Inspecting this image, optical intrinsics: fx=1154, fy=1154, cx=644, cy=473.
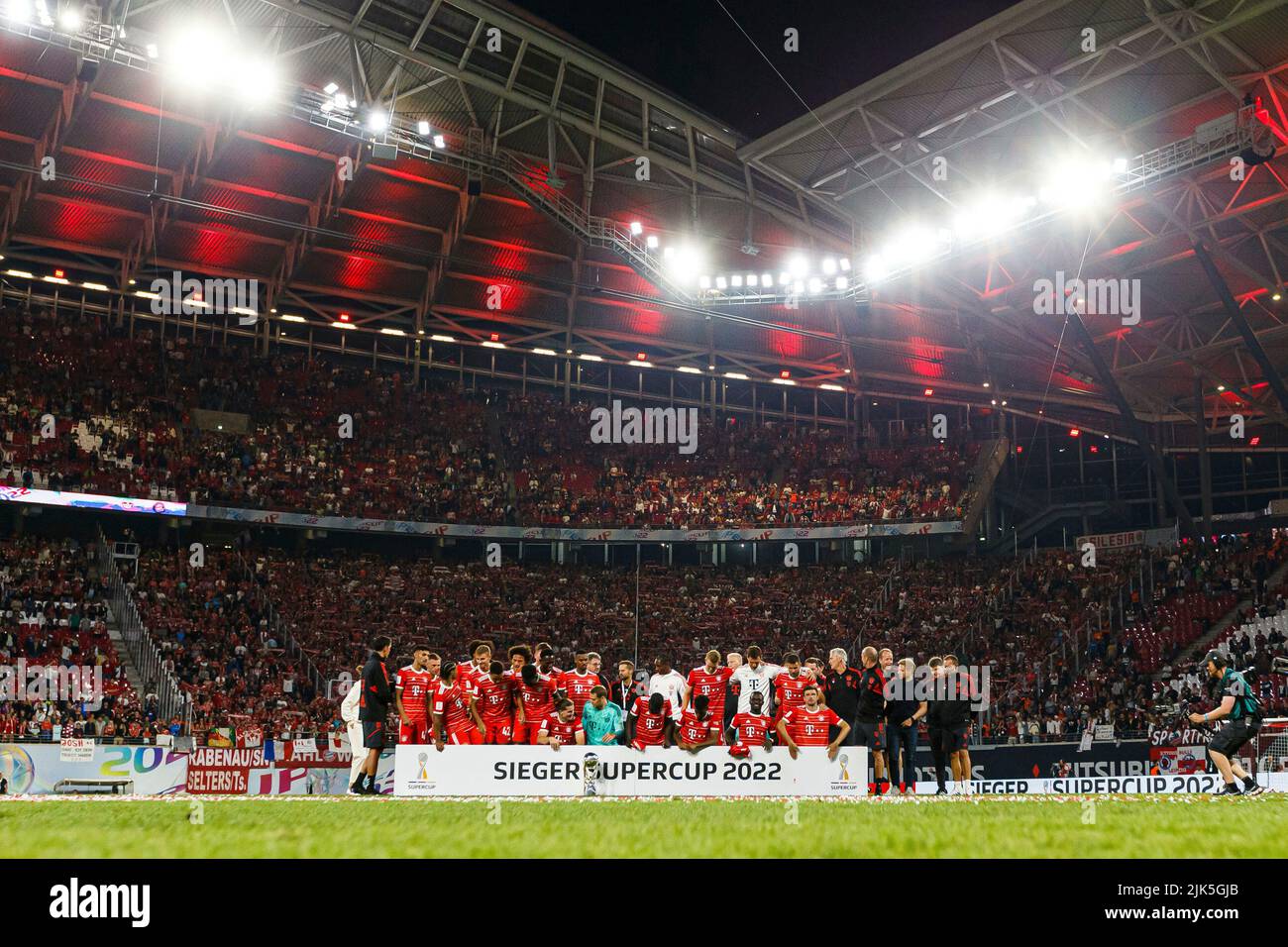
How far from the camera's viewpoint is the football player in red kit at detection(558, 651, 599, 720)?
55.1ft

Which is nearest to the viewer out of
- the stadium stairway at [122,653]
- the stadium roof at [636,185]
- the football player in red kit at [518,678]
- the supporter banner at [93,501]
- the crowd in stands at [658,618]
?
the football player in red kit at [518,678]

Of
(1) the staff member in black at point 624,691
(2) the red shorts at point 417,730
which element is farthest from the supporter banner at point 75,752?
(1) the staff member in black at point 624,691

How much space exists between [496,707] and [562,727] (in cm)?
103

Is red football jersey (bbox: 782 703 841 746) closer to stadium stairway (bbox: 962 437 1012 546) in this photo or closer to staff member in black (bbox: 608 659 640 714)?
staff member in black (bbox: 608 659 640 714)

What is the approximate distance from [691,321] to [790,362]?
16.4 feet

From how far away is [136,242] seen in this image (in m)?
42.9

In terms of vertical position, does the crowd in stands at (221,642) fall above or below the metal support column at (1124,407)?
below

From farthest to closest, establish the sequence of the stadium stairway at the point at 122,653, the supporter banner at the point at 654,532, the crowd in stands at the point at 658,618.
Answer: the supporter banner at the point at 654,532
the crowd in stands at the point at 658,618
the stadium stairway at the point at 122,653

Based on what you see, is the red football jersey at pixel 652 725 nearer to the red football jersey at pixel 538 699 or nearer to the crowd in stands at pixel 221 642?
the red football jersey at pixel 538 699

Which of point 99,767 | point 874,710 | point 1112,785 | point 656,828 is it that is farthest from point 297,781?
point 656,828

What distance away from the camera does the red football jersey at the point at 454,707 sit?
16.8m

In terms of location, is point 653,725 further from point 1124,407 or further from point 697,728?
point 1124,407

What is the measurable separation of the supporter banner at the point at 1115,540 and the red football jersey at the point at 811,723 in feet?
118

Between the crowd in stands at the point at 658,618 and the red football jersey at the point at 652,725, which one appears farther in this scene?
the crowd in stands at the point at 658,618
